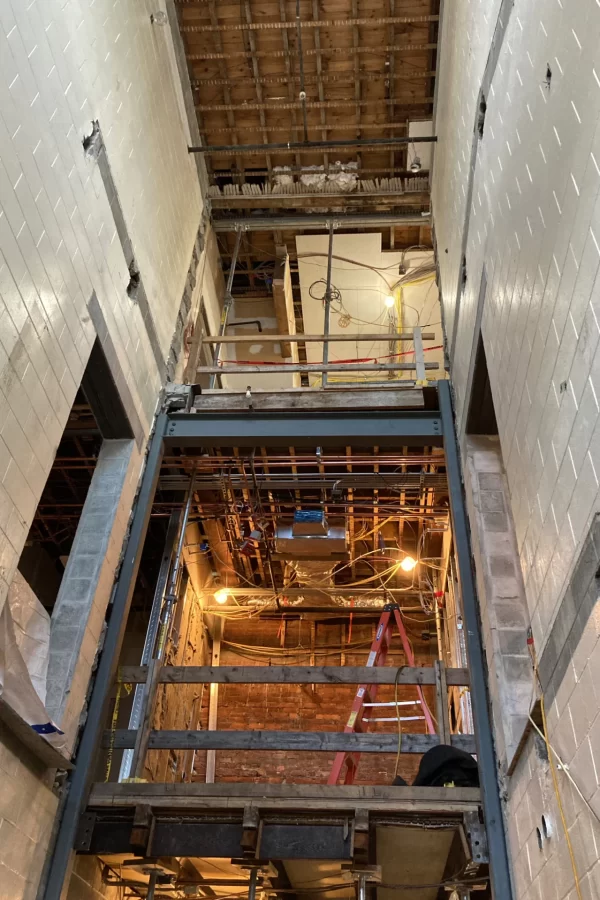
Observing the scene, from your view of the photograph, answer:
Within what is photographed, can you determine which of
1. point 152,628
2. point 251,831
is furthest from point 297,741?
point 152,628

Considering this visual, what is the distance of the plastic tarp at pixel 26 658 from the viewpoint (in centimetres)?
366

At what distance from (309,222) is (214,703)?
6552mm

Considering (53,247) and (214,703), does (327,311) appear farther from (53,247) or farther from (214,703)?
(214,703)

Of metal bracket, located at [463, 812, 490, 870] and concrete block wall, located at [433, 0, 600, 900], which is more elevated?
concrete block wall, located at [433, 0, 600, 900]

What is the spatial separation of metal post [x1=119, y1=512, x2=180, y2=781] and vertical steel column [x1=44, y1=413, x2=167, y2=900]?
1013mm

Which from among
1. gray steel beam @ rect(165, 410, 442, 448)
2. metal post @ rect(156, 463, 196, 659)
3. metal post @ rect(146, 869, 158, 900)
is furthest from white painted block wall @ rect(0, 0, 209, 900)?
metal post @ rect(156, 463, 196, 659)

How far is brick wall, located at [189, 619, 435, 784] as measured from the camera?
28.8 ft

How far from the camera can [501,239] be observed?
4.42 meters

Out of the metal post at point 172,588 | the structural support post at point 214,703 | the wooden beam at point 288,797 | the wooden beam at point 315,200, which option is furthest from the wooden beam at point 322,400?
the structural support post at point 214,703

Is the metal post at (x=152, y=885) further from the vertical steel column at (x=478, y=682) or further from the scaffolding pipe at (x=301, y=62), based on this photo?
the scaffolding pipe at (x=301, y=62)

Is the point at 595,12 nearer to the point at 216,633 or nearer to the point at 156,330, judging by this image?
the point at 156,330

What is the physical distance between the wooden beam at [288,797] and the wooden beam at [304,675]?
2.54 ft

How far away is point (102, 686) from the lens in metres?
4.85

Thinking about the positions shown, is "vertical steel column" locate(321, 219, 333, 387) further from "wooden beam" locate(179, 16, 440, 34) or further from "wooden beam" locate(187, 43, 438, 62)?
"wooden beam" locate(179, 16, 440, 34)
